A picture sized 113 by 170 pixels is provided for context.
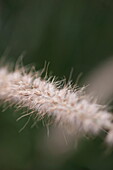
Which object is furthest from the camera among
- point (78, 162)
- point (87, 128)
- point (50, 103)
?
point (78, 162)

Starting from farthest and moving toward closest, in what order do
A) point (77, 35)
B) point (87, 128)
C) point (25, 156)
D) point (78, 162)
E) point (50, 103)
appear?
point (77, 35), point (25, 156), point (78, 162), point (50, 103), point (87, 128)

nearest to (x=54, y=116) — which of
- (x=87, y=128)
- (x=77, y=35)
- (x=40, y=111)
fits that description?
(x=40, y=111)

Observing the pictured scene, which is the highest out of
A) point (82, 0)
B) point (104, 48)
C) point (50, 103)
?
point (82, 0)

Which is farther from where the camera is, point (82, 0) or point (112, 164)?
point (82, 0)

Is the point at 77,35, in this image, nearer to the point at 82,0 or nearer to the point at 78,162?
the point at 82,0

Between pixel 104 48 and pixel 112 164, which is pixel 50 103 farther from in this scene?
pixel 104 48

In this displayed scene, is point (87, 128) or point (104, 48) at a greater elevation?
point (104, 48)
